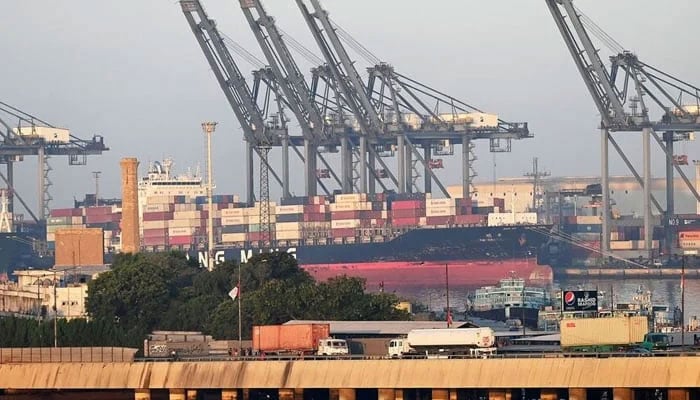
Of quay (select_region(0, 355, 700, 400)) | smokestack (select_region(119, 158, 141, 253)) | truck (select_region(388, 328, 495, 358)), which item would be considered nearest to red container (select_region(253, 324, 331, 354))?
quay (select_region(0, 355, 700, 400))

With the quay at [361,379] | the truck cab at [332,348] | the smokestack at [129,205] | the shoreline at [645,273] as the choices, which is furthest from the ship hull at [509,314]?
the shoreline at [645,273]

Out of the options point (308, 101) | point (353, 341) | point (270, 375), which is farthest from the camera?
point (308, 101)

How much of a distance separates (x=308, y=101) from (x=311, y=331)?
12712cm

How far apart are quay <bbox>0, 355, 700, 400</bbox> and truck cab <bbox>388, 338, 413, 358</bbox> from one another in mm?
1519

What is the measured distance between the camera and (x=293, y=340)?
67625 mm

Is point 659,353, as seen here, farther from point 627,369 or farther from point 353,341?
point 353,341

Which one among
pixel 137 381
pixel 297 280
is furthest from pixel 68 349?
pixel 297 280

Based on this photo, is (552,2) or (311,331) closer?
(311,331)

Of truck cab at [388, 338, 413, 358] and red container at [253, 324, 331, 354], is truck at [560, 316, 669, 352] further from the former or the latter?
red container at [253, 324, 331, 354]

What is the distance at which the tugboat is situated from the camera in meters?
118

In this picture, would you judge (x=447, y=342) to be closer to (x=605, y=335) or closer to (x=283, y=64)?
(x=605, y=335)

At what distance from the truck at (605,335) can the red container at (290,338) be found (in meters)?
8.22

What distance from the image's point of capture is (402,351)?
210 ft

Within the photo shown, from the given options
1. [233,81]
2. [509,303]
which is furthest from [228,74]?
[509,303]
